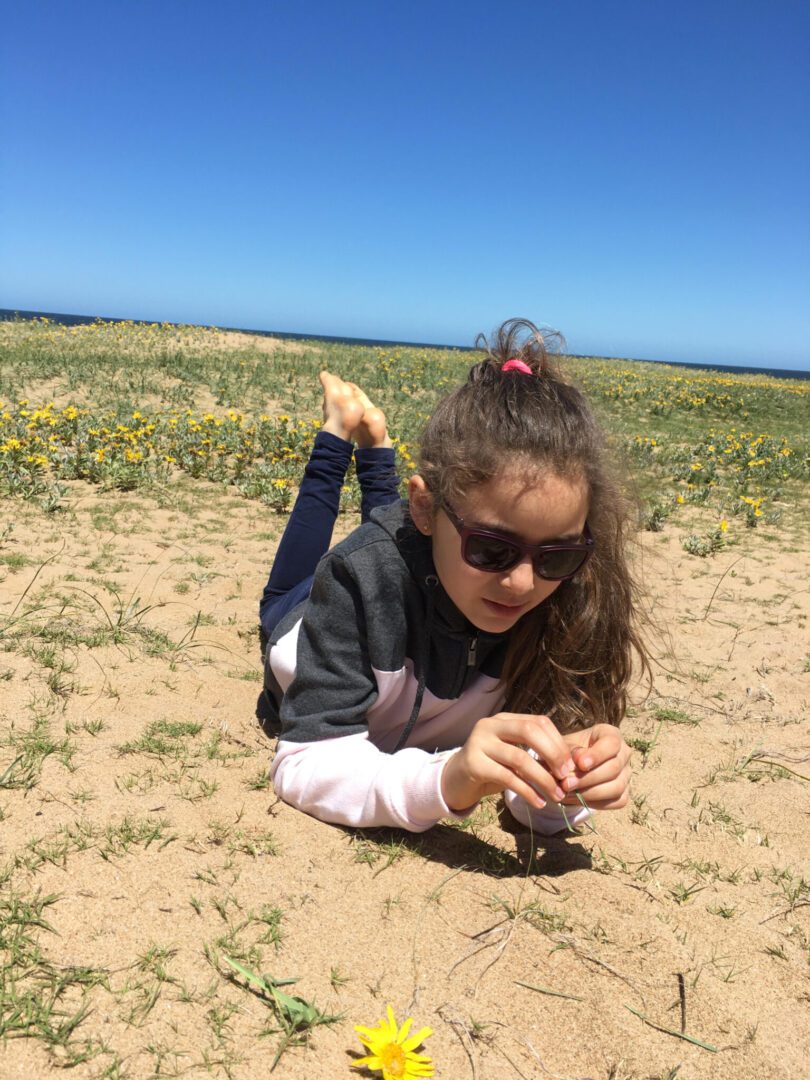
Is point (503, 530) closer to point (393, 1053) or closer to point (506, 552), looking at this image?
point (506, 552)

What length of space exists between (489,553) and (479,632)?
0.42m

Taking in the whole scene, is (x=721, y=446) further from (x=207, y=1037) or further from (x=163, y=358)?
(x=207, y=1037)

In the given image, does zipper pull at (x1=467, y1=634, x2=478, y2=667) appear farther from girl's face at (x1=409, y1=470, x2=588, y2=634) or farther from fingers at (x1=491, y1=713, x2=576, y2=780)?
fingers at (x1=491, y1=713, x2=576, y2=780)

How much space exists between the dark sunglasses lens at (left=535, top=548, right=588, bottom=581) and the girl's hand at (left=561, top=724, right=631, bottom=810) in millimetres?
380

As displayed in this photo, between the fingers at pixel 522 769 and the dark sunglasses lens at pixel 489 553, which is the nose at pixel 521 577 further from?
the fingers at pixel 522 769

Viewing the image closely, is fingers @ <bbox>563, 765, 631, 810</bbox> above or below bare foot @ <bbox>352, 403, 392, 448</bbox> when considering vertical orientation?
below

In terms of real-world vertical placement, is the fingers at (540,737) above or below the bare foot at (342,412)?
below

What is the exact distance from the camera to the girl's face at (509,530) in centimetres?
182

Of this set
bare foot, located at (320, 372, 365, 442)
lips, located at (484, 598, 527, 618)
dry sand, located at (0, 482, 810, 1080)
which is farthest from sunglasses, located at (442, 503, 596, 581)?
bare foot, located at (320, 372, 365, 442)

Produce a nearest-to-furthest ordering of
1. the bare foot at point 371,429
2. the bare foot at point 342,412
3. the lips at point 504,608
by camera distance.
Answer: the lips at point 504,608 < the bare foot at point 342,412 < the bare foot at point 371,429

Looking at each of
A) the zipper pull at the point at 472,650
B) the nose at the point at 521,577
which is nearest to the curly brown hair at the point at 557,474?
the zipper pull at the point at 472,650

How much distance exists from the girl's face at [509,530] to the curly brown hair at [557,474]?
4 cm

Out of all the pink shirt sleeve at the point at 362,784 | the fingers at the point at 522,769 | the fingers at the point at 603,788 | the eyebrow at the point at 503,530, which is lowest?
the pink shirt sleeve at the point at 362,784

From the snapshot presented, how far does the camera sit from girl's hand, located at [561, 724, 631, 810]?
1.72m
